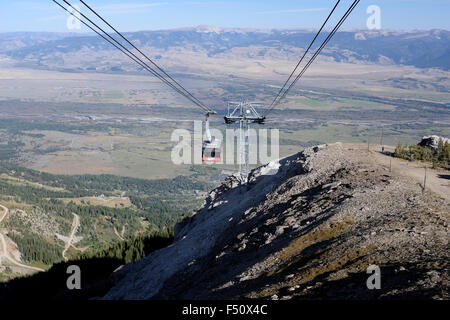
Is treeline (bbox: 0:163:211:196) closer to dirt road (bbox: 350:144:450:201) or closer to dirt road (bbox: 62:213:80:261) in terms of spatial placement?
dirt road (bbox: 62:213:80:261)

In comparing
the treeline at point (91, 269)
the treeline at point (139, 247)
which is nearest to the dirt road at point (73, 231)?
the treeline at point (91, 269)

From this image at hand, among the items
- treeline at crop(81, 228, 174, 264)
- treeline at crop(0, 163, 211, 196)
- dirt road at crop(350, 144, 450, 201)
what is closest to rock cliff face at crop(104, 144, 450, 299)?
dirt road at crop(350, 144, 450, 201)

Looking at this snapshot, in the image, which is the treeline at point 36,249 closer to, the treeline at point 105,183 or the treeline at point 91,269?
the treeline at point 91,269

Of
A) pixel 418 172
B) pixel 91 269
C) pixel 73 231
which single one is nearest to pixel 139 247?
pixel 91 269

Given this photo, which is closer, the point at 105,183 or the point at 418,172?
the point at 418,172

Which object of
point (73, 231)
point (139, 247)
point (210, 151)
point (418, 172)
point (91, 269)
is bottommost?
point (73, 231)

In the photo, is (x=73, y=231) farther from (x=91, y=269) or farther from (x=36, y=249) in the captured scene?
(x=91, y=269)
